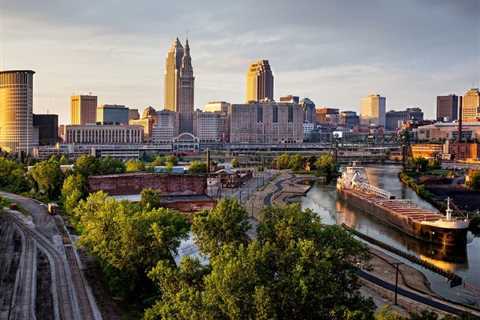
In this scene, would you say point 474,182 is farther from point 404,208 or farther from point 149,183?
point 149,183

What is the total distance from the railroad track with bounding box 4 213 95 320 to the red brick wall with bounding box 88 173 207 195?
16.4 meters

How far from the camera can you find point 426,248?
41406mm

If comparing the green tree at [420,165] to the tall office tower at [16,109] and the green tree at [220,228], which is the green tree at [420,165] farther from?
the tall office tower at [16,109]

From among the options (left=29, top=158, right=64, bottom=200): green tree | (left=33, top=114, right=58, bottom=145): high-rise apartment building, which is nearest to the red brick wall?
(left=29, top=158, right=64, bottom=200): green tree

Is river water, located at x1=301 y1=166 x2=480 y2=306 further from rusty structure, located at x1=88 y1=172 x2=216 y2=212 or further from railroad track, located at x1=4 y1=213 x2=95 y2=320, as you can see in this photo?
railroad track, located at x1=4 y1=213 x2=95 y2=320

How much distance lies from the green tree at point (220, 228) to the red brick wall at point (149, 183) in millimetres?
28834

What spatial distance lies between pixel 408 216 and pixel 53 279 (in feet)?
97.9

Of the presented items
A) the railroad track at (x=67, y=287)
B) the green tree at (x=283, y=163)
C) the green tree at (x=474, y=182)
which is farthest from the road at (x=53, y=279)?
the green tree at (x=283, y=163)

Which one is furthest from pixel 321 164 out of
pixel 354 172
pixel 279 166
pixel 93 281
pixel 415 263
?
pixel 93 281

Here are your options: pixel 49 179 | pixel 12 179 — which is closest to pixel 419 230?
pixel 49 179

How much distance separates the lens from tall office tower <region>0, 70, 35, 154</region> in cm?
13650

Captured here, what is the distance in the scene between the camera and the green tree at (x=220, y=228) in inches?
977

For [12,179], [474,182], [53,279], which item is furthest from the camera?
[474,182]

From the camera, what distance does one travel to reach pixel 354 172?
75.0m
